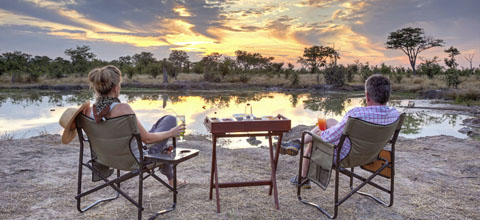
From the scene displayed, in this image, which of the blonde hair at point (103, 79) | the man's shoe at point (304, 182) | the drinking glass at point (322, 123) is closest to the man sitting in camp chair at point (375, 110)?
the drinking glass at point (322, 123)

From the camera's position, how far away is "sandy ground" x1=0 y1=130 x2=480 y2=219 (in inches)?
116

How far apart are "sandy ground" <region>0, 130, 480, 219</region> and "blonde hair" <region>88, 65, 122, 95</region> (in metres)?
1.07

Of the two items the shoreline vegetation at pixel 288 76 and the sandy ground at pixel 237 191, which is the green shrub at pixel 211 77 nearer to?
the shoreline vegetation at pixel 288 76

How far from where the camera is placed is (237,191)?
11.4 feet

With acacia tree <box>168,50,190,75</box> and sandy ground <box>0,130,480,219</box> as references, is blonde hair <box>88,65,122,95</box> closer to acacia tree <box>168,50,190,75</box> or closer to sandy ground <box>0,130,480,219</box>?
sandy ground <box>0,130,480,219</box>

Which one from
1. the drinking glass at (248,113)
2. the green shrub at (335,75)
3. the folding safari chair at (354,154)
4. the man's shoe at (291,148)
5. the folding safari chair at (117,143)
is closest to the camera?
the folding safari chair at (117,143)

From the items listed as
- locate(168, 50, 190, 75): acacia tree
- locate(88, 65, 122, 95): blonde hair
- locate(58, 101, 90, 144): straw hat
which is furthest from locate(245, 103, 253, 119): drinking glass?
locate(168, 50, 190, 75): acacia tree

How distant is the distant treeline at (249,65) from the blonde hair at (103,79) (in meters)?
Result: 21.2

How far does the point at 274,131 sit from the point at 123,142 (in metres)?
1.23

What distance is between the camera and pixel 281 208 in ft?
9.95

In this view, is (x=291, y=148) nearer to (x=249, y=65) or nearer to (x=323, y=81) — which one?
(x=323, y=81)

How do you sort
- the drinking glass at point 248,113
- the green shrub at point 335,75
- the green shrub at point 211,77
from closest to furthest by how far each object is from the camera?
the drinking glass at point 248,113, the green shrub at point 335,75, the green shrub at point 211,77

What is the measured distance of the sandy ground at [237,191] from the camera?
9.64 ft

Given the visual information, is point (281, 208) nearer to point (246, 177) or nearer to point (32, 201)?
point (246, 177)
